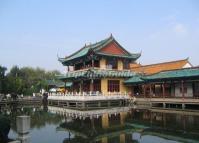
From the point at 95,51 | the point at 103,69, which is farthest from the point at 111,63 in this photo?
the point at 95,51

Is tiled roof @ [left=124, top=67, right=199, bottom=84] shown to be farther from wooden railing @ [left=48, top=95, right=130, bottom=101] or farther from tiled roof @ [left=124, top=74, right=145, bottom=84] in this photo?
wooden railing @ [left=48, top=95, right=130, bottom=101]

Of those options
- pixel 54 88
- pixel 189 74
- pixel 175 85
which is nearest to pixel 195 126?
pixel 189 74

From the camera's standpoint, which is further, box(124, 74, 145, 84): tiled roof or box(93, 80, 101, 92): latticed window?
box(93, 80, 101, 92): latticed window

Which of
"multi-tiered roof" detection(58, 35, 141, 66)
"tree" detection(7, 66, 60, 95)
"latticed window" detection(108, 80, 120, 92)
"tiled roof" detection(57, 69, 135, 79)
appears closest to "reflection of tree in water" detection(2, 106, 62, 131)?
"tiled roof" detection(57, 69, 135, 79)

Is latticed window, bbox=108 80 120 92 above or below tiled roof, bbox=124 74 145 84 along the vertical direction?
below

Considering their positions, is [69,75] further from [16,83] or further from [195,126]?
[195,126]

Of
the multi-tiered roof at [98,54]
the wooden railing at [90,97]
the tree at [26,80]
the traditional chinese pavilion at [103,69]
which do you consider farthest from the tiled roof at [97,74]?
the tree at [26,80]

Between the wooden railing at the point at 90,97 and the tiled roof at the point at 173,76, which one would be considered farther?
the wooden railing at the point at 90,97

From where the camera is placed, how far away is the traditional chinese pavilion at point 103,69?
34.4m

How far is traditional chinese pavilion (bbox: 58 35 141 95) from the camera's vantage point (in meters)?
34.4

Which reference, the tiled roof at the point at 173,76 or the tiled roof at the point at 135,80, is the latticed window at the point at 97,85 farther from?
the tiled roof at the point at 173,76

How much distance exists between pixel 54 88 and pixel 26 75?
20583mm

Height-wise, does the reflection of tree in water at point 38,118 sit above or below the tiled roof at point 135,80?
below

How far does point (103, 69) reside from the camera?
35125 mm
